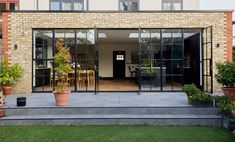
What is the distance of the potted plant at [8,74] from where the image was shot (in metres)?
9.70

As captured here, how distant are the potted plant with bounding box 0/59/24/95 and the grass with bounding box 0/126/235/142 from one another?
12.3 feet

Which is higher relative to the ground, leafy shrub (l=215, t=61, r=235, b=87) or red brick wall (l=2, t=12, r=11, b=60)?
red brick wall (l=2, t=12, r=11, b=60)

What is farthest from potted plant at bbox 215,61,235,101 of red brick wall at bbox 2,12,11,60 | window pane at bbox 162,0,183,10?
window pane at bbox 162,0,183,10

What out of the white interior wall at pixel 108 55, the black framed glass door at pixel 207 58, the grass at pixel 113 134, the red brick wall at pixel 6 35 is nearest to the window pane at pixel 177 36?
the black framed glass door at pixel 207 58

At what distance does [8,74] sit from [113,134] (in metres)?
5.76

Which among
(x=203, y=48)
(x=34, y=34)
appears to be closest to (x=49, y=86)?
(x=34, y=34)

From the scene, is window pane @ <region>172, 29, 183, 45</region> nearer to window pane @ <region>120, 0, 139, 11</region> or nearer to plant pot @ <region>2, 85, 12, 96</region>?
window pane @ <region>120, 0, 139, 11</region>

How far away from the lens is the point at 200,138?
17.9 ft

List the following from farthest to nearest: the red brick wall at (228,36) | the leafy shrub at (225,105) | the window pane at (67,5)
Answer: the window pane at (67,5) → the red brick wall at (228,36) → the leafy shrub at (225,105)

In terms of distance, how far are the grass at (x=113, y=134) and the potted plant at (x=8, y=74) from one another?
3.76m

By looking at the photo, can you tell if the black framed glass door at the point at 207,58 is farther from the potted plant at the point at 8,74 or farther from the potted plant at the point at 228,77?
the potted plant at the point at 8,74

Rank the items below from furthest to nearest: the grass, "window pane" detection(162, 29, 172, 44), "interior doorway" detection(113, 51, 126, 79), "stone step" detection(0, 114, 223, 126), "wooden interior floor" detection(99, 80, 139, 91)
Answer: "interior doorway" detection(113, 51, 126, 79) < "wooden interior floor" detection(99, 80, 139, 91) < "window pane" detection(162, 29, 172, 44) < "stone step" detection(0, 114, 223, 126) < the grass

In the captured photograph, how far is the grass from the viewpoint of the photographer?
17.7 feet

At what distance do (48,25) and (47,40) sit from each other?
0.58 meters
